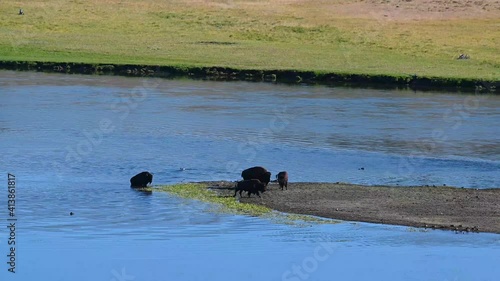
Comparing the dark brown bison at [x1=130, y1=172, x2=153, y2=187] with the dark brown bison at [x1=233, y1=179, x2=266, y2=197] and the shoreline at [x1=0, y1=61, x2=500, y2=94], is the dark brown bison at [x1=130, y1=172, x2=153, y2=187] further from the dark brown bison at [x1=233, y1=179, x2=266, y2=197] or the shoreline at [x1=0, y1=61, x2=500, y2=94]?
the shoreline at [x1=0, y1=61, x2=500, y2=94]

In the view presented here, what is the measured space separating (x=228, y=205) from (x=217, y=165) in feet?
18.4

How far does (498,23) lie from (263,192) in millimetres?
50272

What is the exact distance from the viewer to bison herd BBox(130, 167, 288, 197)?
79.8ft

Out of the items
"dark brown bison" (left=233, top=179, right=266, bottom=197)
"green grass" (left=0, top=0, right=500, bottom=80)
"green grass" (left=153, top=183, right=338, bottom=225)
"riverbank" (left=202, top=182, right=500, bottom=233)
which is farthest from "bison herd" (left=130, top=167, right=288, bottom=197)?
"green grass" (left=0, top=0, right=500, bottom=80)

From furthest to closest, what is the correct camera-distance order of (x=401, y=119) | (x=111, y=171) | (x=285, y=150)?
(x=401, y=119)
(x=285, y=150)
(x=111, y=171)

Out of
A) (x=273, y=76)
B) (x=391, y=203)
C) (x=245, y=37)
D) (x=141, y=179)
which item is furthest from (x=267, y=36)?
(x=391, y=203)

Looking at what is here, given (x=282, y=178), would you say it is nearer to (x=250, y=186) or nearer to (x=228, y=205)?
(x=250, y=186)

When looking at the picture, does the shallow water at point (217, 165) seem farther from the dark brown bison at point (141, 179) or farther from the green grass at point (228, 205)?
the green grass at point (228, 205)

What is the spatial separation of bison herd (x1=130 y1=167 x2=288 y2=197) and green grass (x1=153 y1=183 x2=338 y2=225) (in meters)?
0.30

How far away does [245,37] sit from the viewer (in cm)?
6831

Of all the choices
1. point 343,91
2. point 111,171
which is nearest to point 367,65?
point 343,91

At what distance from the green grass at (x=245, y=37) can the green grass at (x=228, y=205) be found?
28170mm

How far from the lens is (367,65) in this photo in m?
55.9

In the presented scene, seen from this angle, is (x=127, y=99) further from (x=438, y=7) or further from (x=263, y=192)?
(x=438, y=7)
